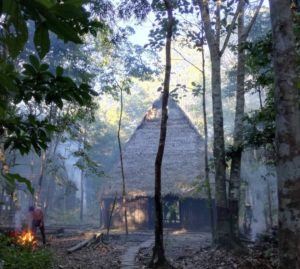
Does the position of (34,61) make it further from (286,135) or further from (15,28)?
(286,135)

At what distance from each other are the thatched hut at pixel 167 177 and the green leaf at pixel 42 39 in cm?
2003

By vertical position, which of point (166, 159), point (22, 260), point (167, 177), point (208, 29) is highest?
point (208, 29)

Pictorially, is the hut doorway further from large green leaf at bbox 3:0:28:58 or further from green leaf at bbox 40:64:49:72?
large green leaf at bbox 3:0:28:58

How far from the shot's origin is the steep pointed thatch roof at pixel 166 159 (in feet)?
77.6

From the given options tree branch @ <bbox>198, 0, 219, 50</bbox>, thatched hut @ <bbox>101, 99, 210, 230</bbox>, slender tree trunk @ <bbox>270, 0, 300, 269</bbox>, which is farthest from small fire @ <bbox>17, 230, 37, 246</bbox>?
thatched hut @ <bbox>101, 99, 210, 230</bbox>

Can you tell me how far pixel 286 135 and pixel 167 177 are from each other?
20.6 m

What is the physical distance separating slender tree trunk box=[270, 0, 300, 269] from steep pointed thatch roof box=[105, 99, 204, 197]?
60.4 feet

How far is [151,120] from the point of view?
28.1m

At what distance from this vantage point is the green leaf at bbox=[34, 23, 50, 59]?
125 centimetres

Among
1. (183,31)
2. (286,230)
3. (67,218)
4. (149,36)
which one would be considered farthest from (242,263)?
(67,218)

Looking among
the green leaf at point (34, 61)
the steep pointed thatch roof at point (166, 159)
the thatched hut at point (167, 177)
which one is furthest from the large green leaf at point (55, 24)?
the steep pointed thatch roof at point (166, 159)

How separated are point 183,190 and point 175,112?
282 inches

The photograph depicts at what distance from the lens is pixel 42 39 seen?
1.29 metres

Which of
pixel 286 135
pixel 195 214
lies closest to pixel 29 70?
pixel 286 135
